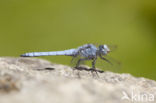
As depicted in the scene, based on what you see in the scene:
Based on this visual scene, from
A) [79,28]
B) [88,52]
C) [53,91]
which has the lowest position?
[53,91]

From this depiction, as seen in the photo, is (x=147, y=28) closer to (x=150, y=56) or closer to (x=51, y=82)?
(x=150, y=56)

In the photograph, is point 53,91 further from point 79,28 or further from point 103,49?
point 79,28

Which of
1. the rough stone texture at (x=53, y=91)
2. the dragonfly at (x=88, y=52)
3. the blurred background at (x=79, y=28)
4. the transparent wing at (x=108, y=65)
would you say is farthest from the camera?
the blurred background at (x=79, y=28)

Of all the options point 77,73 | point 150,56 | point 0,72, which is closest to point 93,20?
point 150,56

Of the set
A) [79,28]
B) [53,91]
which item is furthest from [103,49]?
[79,28]

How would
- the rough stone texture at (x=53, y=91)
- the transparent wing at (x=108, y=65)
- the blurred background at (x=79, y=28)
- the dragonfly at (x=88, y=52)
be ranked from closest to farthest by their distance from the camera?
the rough stone texture at (x=53, y=91)
the dragonfly at (x=88, y=52)
the transparent wing at (x=108, y=65)
the blurred background at (x=79, y=28)

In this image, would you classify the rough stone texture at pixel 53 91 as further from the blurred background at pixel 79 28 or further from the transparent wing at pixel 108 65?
the blurred background at pixel 79 28

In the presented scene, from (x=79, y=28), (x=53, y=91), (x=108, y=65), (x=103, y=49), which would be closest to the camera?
(x=53, y=91)

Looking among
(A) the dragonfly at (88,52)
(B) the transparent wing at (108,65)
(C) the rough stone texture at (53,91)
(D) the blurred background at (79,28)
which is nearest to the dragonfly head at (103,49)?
(A) the dragonfly at (88,52)

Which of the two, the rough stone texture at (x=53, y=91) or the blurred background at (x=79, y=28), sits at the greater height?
the blurred background at (x=79, y=28)
